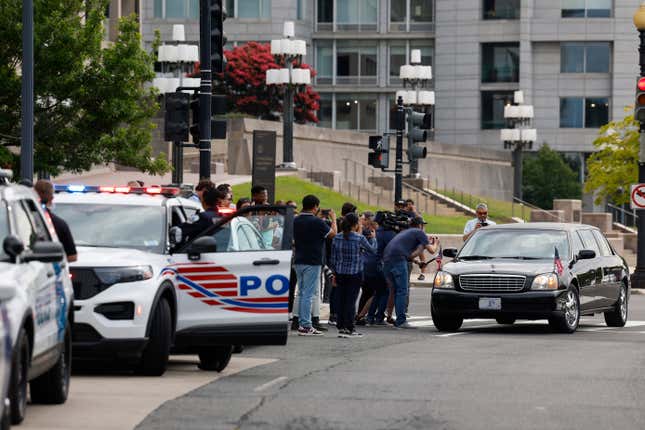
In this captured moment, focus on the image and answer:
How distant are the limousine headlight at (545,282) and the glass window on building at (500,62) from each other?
74.2m

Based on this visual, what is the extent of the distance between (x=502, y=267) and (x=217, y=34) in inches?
231

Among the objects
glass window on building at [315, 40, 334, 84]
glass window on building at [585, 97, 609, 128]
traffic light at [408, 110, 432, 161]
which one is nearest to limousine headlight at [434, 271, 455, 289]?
traffic light at [408, 110, 432, 161]

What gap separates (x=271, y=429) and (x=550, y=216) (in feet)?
159

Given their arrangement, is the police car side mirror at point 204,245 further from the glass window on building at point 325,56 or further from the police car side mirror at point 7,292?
the glass window on building at point 325,56

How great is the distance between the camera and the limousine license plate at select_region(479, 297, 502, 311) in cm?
2178

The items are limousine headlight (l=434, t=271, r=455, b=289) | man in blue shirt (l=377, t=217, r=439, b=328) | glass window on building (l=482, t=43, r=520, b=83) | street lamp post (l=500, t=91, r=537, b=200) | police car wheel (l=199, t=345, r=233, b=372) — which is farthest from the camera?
glass window on building (l=482, t=43, r=520, b=83)

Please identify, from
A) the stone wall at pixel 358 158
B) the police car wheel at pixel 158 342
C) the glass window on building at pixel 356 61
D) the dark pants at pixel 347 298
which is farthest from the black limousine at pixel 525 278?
the glass window on building at pixel 356 61

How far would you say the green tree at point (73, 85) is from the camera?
116 ft

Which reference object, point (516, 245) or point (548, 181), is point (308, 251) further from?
point (548, 181)

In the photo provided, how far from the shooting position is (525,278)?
71.6ft

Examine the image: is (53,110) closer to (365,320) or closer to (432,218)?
(365,320)

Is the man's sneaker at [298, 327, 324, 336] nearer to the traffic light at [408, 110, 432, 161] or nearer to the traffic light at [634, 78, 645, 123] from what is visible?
the traffic light at [634, 78, 645, 123]

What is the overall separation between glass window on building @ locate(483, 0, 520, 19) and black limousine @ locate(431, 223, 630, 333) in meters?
72.0

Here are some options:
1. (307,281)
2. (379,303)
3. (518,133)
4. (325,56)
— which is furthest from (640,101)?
(325,56)
